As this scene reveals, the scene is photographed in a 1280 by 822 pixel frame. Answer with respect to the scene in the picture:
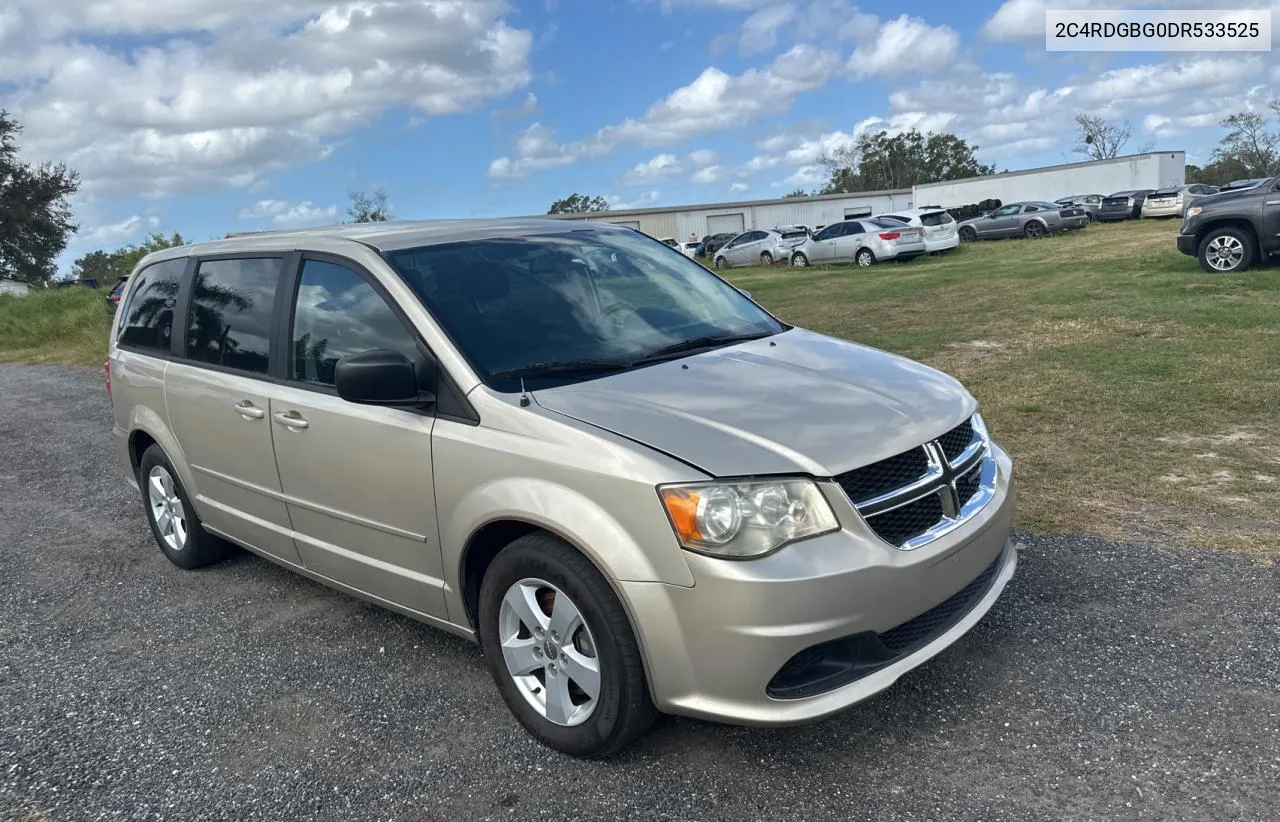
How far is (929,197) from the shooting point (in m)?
55.6

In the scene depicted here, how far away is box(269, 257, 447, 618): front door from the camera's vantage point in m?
3.36

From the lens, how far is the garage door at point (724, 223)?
59812 mm

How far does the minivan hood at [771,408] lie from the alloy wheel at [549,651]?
0.61m

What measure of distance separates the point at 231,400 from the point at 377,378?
4.68 ft

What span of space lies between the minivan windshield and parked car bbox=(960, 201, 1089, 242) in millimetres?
30544

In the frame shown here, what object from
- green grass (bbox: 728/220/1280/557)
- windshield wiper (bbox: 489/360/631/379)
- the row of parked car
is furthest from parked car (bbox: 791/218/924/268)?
windshield wiper (bbox: 489/360/631/379)

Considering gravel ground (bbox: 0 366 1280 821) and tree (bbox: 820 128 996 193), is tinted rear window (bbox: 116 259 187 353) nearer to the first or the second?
gravel ground (bbox: 0 366 1280 821)

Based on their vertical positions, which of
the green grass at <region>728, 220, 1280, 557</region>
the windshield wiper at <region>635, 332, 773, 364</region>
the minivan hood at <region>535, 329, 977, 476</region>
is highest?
the windshield wiper at <region>635, 332, 773, 364</region>

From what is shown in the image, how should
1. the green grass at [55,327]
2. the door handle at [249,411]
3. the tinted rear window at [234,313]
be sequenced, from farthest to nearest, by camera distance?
the green grass at [55,327], the tinted rear window at [234,313], the door handle at [249,411]

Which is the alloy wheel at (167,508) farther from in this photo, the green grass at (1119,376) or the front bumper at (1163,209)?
the front bumper at (1163,209)

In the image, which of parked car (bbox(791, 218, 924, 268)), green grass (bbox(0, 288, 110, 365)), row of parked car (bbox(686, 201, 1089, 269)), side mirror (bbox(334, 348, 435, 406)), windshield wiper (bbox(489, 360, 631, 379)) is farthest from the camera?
row of parked car (bbox(686, 201, 1089, 269))

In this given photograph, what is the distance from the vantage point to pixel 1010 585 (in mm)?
4031

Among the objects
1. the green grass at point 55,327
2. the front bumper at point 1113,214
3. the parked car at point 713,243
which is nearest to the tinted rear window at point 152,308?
the green grass at point 55,327

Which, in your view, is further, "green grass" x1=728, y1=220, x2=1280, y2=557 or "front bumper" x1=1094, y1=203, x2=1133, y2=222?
"front bumper" x1=1094, y1=203, x2=1133, y2=222
